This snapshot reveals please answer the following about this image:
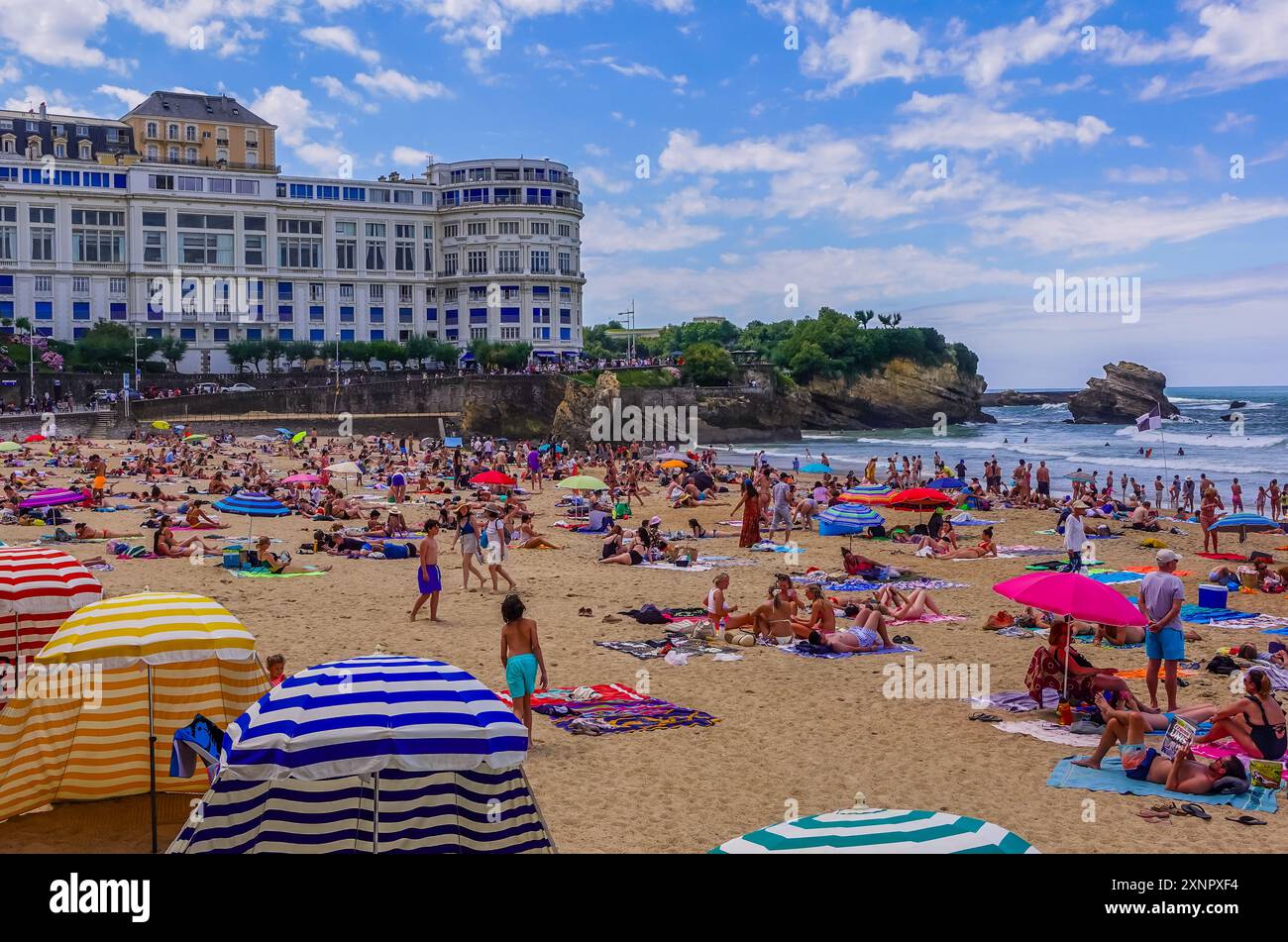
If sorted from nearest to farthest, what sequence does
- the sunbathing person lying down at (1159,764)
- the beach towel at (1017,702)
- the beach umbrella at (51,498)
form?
1. the sunbathing person lying down at (1159,764)
2. the beach towel at (1017,702)
3. the beach umbrella at (51,498)

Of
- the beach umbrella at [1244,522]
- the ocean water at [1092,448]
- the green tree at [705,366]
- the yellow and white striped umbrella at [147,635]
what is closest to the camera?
the yellow and white striped umbrella at [147,635]

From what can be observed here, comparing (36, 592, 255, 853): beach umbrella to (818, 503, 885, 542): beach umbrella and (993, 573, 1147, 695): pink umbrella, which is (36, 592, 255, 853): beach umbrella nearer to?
(993, 573, 1147, 695): pink umbrella

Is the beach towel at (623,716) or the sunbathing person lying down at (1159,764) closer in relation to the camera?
the sunbathing person lying down at (1159,764)

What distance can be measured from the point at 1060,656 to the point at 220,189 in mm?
79142

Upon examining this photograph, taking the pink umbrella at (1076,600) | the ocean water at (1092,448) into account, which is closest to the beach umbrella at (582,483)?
the pink umbrella at (1076,600)

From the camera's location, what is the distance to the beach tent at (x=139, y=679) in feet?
21.3

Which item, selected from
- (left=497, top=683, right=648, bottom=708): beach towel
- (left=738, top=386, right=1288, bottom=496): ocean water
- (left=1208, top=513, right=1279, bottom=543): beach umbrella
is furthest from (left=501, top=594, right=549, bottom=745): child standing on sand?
(left=738, top=386, right=1288, bottom=496): ocean water

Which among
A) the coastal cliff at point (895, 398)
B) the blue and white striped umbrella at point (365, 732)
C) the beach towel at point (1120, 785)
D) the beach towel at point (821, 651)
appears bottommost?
the beach towel at point (1120, 785)

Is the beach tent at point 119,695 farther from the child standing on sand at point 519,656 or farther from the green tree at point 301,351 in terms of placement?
the green tree at point 301,351

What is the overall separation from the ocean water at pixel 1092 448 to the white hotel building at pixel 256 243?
2539 centimetres

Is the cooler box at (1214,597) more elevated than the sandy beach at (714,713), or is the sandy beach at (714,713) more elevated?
the cooler box at (1214,597)

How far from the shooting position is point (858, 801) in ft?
15.1
